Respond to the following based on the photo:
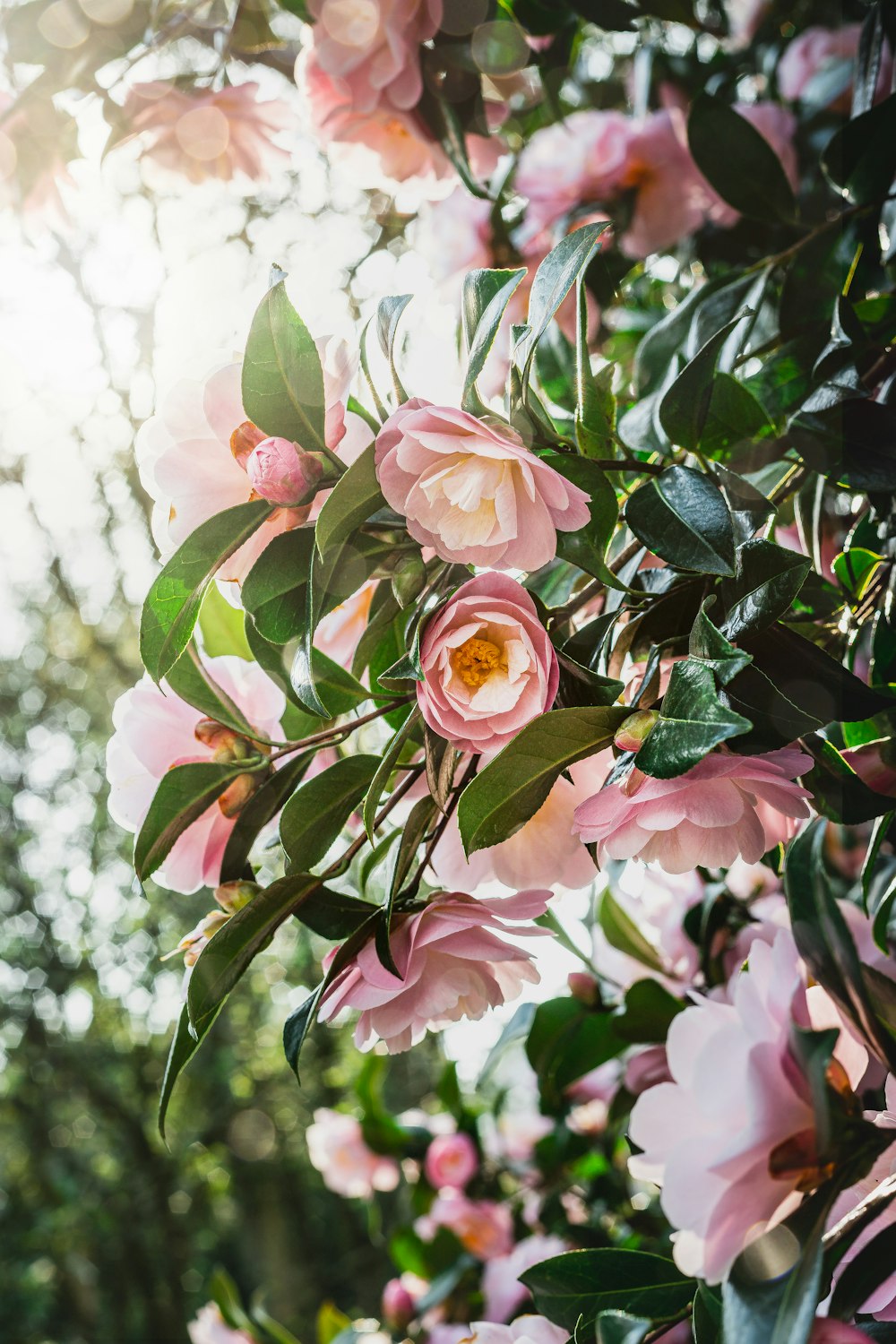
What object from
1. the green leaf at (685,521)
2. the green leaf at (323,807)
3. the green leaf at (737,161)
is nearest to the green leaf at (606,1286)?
the green leaf at (323,807)

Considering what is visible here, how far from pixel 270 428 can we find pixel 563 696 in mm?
172

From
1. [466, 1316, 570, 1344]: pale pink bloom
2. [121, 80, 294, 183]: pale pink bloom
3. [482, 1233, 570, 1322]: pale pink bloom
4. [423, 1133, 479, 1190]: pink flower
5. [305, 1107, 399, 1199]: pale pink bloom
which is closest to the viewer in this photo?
[466, 1316, 570, 1344]: pale pink bloom

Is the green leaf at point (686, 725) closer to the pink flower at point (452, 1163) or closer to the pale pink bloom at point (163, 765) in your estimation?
the pale pink bloom at point (163, 765)

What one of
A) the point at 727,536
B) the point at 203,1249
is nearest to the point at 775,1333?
the point at 727,536

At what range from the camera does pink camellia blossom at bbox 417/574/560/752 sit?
0.39 m

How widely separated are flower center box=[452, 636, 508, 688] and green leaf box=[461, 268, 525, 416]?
97 millimetres

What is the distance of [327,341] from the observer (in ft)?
1.43

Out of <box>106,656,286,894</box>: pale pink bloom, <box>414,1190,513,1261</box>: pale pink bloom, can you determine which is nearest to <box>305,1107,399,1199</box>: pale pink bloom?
<box>414,1190,513,1261</box>: pale pink bloom

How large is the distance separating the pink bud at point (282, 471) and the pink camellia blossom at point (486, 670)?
0.27ft

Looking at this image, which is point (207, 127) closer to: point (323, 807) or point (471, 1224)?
point (323, 807)

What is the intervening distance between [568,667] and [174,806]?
213mm

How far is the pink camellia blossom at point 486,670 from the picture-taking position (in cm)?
39

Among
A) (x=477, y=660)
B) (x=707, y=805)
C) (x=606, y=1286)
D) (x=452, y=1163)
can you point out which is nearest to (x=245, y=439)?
(x=477, y=660)

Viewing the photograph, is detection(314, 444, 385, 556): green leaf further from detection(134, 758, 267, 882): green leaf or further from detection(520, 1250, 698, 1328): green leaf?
detection(520, 1250, 698, 1328): green leaf
